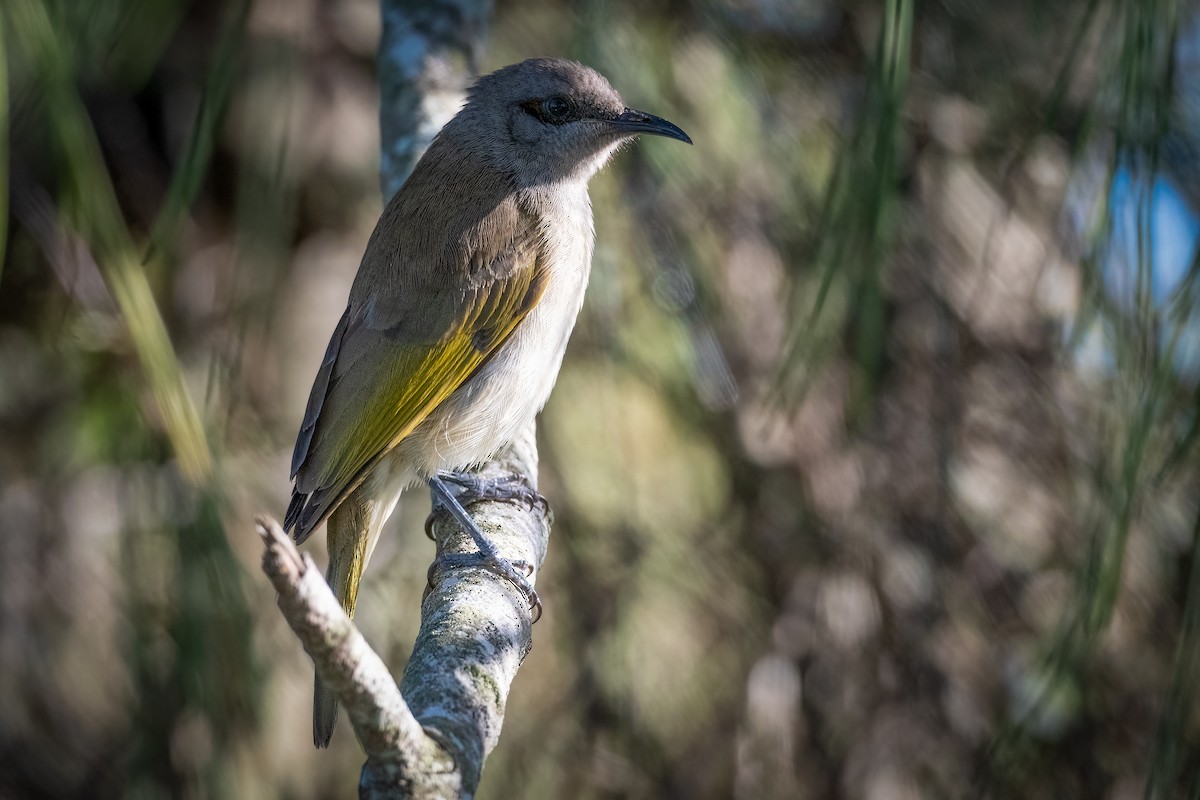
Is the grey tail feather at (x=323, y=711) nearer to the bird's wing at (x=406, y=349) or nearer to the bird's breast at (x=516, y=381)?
the bird's wing at (x=406, y=349)

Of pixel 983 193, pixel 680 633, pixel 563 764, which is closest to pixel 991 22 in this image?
pixel 983 193

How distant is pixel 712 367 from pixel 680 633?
0.90 metres

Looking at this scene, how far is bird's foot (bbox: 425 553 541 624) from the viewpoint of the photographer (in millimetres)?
2293

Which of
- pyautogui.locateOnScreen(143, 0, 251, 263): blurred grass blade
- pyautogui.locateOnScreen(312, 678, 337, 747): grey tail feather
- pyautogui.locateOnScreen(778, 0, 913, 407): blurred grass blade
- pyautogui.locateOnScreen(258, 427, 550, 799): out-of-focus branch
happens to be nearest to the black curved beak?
pyautogui.locateOnScreen(778, 0, 913, 407): blurred grass blade

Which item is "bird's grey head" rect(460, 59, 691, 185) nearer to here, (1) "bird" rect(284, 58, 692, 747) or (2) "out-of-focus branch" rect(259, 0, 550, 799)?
(1) "bird" rect(284, 58, 692, 747)

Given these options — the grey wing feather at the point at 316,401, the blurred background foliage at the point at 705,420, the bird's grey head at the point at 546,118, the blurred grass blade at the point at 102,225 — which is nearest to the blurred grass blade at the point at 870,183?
the blurred background foliage at the point at 705,420

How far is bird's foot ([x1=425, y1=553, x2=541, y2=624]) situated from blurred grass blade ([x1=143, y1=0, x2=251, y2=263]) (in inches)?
30.0

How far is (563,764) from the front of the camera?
3.44 metres

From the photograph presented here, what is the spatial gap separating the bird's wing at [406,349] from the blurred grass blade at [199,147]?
0.61m

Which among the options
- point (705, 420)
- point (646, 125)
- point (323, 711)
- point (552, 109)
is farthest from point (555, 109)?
point (323, 711)

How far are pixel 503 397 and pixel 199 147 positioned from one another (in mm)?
925

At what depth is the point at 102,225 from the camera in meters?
1.98

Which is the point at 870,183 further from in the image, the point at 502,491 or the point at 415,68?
the point at 415,68

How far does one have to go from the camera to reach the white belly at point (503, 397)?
2842 millimetres
